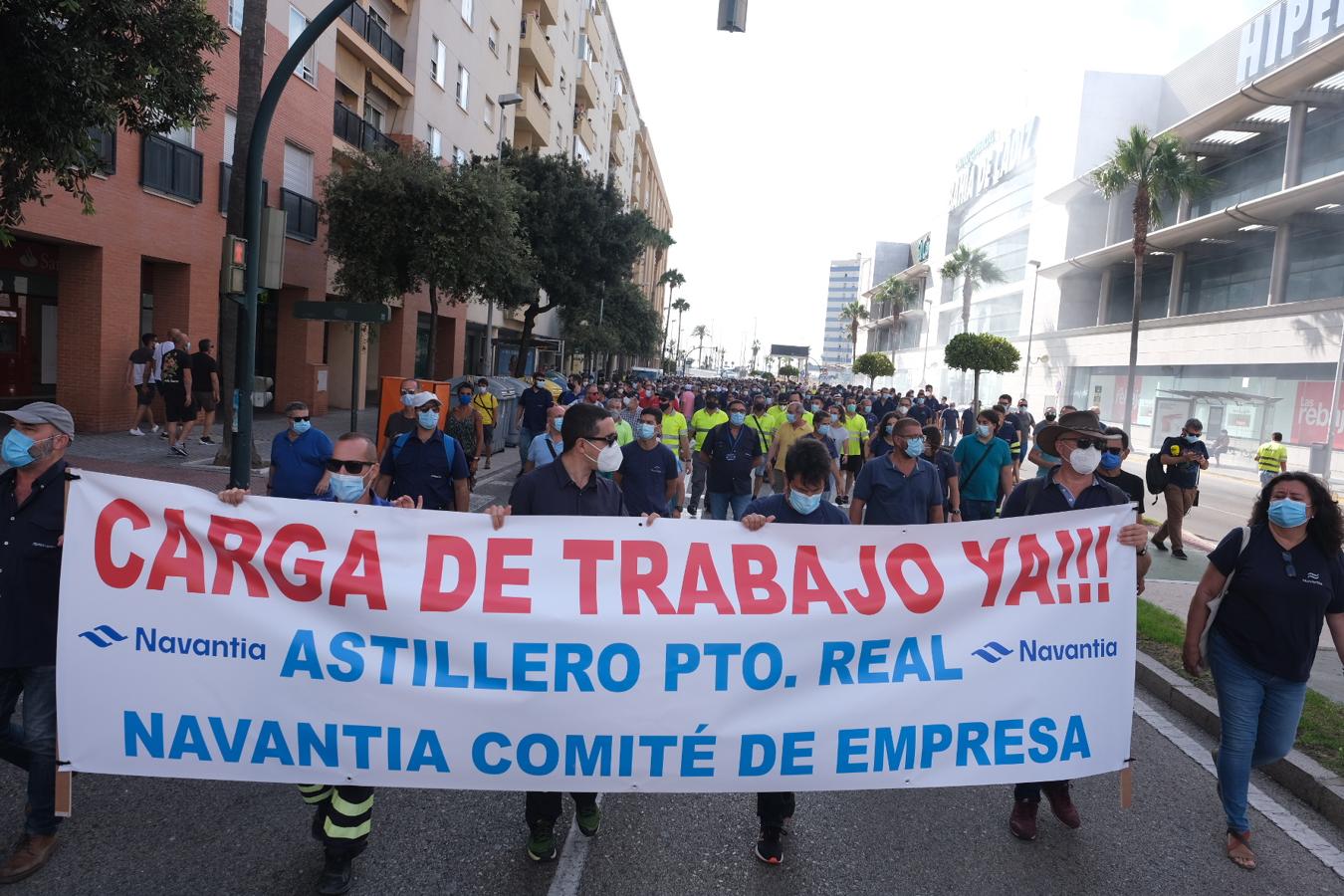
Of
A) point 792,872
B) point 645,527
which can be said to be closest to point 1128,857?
point 792,872

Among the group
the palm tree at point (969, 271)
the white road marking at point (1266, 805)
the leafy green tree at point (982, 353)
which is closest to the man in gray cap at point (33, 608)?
the white road marking at point (1266, 805)

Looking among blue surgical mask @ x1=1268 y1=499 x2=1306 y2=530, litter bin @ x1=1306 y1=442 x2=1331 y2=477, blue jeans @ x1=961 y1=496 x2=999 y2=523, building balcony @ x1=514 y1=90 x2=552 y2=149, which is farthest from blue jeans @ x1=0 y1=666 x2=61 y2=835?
building balcony @ x1=514 y1=90 x2=552 y2=149

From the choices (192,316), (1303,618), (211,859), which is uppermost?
(192,316)

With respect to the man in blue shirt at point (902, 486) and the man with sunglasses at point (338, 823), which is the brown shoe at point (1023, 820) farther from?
the man with sunglasses at point (338, 823)

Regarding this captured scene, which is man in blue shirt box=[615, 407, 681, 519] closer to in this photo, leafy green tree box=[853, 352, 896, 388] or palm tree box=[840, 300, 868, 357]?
leafy green tree box=[853, 352, 896, 388]

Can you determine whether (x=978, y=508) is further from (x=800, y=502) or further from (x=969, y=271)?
(x=969, y=271)

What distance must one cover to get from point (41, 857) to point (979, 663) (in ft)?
12.3

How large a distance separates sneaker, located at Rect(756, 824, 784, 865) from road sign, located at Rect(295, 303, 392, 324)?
8697 mm

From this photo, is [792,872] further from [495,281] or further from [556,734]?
[495,281]

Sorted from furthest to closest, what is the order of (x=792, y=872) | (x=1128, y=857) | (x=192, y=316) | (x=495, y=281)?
1. (x=495, y=281)
2. (x=192, y=316)
3. (x=1128, y=857)
4. (x=792, y=872)

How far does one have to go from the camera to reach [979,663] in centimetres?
384

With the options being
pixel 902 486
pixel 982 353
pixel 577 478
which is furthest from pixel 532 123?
pixel 577 478

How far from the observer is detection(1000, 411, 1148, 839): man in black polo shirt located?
412 cm

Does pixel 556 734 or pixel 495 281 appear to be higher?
pixel 495 281
